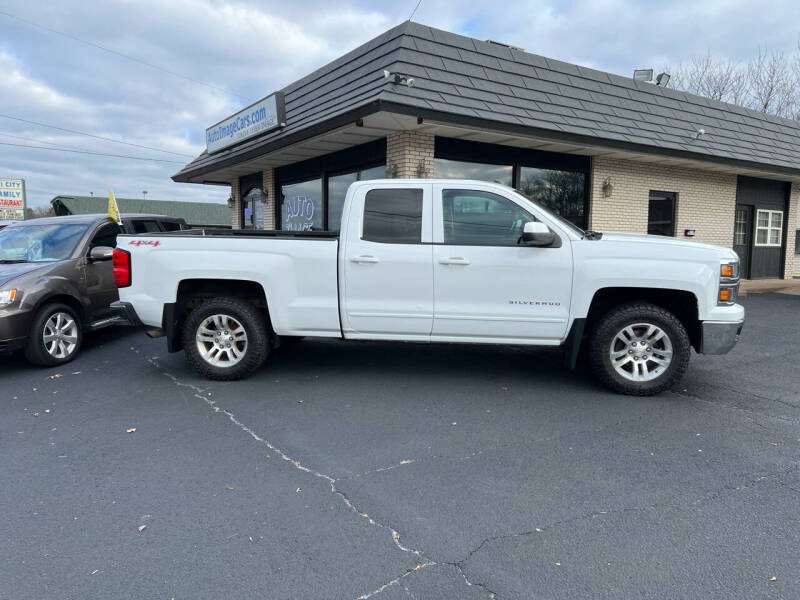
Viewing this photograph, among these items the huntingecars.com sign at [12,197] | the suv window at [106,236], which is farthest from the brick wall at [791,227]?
the huntingecars.com sign at [12,197]

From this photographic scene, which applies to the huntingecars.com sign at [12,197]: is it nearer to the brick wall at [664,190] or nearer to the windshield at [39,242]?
the windshield at [39,242]

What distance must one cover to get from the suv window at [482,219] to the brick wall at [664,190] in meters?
7.63

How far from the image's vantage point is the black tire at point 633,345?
4848 millimetres

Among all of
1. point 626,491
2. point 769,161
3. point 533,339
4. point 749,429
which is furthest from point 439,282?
point 769,161

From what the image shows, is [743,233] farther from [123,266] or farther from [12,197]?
[12,197]

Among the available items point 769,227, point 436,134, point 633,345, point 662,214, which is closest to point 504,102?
point 436,134

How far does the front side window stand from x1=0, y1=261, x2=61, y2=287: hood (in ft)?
21.8

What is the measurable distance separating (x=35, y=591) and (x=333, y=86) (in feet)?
31.5

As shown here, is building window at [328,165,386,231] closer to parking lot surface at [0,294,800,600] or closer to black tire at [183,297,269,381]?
black tire at [183,297,269,381]

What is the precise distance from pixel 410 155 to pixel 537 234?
522 centimetres

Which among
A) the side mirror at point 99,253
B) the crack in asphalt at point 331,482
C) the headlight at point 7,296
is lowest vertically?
the crack in asphalt at point 331,482

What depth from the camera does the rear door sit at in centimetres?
507

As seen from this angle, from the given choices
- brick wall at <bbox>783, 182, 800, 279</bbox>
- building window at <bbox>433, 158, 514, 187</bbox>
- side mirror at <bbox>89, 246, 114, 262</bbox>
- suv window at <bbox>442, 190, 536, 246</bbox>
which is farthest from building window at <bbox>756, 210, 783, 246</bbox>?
side mirror at <bbox>89, 246, 114, 262</bbox>

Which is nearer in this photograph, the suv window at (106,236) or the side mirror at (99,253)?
the side mirror at (99,253)
